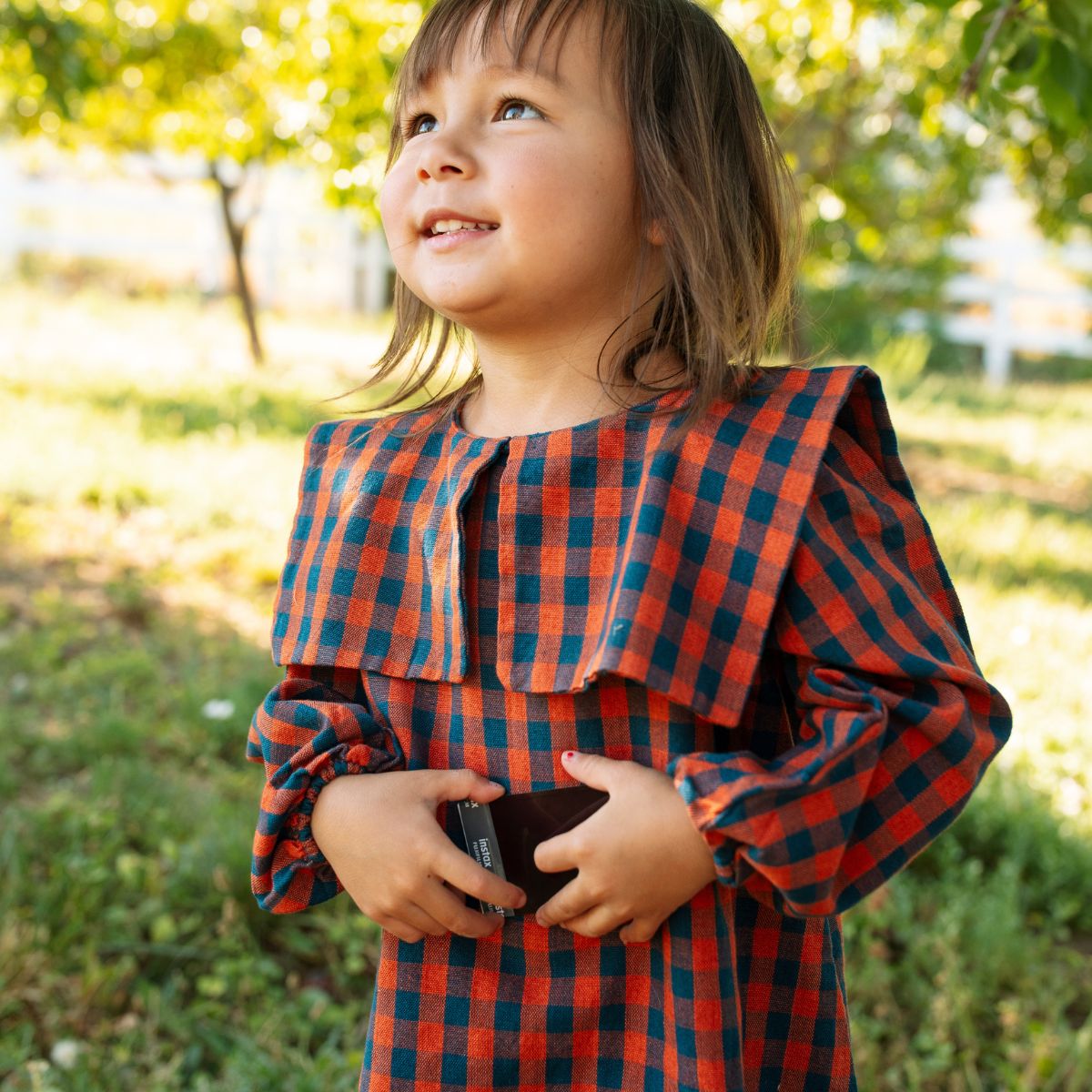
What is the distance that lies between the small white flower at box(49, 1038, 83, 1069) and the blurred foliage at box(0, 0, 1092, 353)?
162cm

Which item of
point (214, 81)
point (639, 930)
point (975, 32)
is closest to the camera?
point (639, 930)

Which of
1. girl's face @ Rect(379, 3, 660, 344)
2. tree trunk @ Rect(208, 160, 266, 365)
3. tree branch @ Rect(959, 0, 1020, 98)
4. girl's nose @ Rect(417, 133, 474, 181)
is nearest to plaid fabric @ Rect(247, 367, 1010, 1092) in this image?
girl's face @ Rect(379, 3, 660, 344)

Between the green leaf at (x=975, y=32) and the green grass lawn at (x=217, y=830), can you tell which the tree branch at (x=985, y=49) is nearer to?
the green leaf at (x=975, y=32)

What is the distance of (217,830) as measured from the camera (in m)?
2.50

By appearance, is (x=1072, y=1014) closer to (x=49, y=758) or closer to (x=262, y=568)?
(x=49, y=758)

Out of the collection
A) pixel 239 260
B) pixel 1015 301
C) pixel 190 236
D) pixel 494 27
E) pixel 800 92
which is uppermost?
pixel 800 92

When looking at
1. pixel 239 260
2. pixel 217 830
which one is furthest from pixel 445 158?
pixel 239 260

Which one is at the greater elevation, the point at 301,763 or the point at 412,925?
the point at 301,763

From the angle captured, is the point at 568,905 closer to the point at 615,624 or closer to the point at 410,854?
the point at 410,854

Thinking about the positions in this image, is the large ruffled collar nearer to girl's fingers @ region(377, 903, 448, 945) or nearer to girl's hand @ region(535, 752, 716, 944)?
girl's hand @ region(535, 752, 716, 944)


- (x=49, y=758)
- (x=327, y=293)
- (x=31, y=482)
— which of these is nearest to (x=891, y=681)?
(x=49, y=758)

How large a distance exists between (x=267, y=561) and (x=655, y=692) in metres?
3.49

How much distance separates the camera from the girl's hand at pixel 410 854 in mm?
1151

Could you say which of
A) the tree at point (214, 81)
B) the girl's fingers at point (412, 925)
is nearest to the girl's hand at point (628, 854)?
the girl's fingers at point (412, 925)
